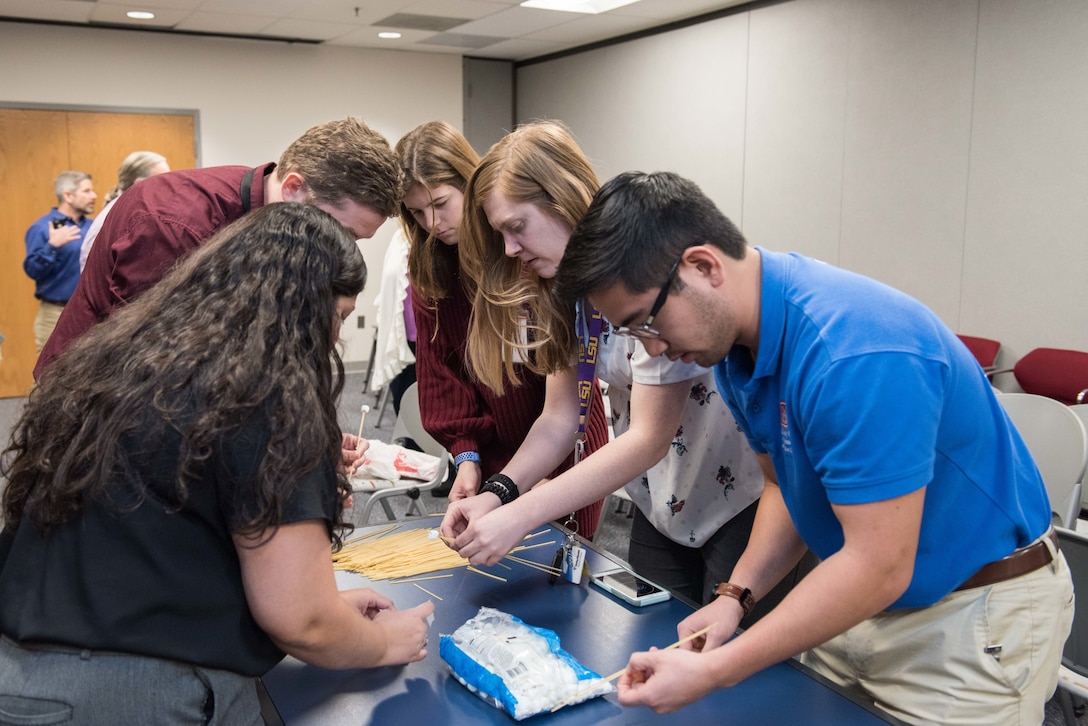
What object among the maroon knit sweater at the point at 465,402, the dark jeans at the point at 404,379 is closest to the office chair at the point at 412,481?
the maroon knit sweater at the point at 465,402

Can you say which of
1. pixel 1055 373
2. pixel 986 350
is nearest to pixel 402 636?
pixel 1055 373

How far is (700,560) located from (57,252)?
227 inches

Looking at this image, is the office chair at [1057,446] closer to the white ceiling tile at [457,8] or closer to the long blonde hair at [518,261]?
the long blonde hair at [518,261]

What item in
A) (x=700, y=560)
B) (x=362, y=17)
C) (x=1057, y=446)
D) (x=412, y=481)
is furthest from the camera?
(x=362, y=17)

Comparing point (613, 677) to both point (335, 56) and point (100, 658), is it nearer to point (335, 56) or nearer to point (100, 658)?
point (100, 658)

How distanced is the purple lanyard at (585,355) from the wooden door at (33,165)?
6.75 meters

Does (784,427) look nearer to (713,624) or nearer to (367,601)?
(713,624)

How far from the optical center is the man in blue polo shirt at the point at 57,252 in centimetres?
618

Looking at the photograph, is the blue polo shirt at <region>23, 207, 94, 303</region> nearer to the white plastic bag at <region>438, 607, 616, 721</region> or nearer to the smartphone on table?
the smartphone on table

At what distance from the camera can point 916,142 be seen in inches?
212

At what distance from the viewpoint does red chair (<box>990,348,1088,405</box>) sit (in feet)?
14.6

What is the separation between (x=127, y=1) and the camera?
6508 mm

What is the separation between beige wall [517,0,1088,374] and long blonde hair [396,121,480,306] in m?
3.82

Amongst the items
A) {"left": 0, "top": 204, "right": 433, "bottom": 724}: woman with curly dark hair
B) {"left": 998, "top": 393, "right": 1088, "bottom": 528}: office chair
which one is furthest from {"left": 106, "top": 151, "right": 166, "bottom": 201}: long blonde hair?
{"left": 998, "top": 393, "right": 1088, "bottom": 528}: office chair
